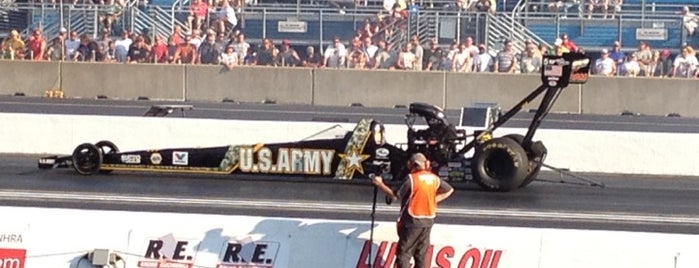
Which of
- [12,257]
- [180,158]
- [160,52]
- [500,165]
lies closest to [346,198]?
[500,165]

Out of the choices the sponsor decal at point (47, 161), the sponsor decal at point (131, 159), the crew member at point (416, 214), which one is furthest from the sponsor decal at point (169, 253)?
the sponsor decal at point (47, 161)

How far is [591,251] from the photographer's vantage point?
11.8 m

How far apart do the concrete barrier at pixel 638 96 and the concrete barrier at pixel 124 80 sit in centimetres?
905

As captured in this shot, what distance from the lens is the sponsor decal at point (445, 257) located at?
1195 cm

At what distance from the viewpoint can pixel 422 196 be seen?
39.1ft

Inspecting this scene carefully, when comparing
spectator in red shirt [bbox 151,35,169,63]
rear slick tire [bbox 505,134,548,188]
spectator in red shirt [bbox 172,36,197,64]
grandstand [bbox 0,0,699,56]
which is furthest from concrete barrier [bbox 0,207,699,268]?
grandstand [bbox 0,0,699,56]

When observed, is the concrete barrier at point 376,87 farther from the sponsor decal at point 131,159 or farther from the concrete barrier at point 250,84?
the sponsor decal at point 131,159

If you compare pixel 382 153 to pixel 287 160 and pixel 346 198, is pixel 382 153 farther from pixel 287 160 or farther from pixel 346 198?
pixel 287 160

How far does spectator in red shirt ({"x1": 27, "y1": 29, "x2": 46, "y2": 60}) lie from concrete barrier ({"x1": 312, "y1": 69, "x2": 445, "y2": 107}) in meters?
6.73

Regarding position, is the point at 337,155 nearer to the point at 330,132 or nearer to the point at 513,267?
the point at 330,132

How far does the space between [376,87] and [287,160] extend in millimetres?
13135

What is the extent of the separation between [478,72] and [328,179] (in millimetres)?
12864

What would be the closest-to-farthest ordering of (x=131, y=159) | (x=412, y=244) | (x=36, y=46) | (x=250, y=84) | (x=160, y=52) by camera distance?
(x=412, y=244) → (x=131, y=159) → (x=250, y=84) → (x=160, y=52) → (x=36, y=46)

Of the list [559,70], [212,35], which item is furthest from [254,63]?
[559,70]
